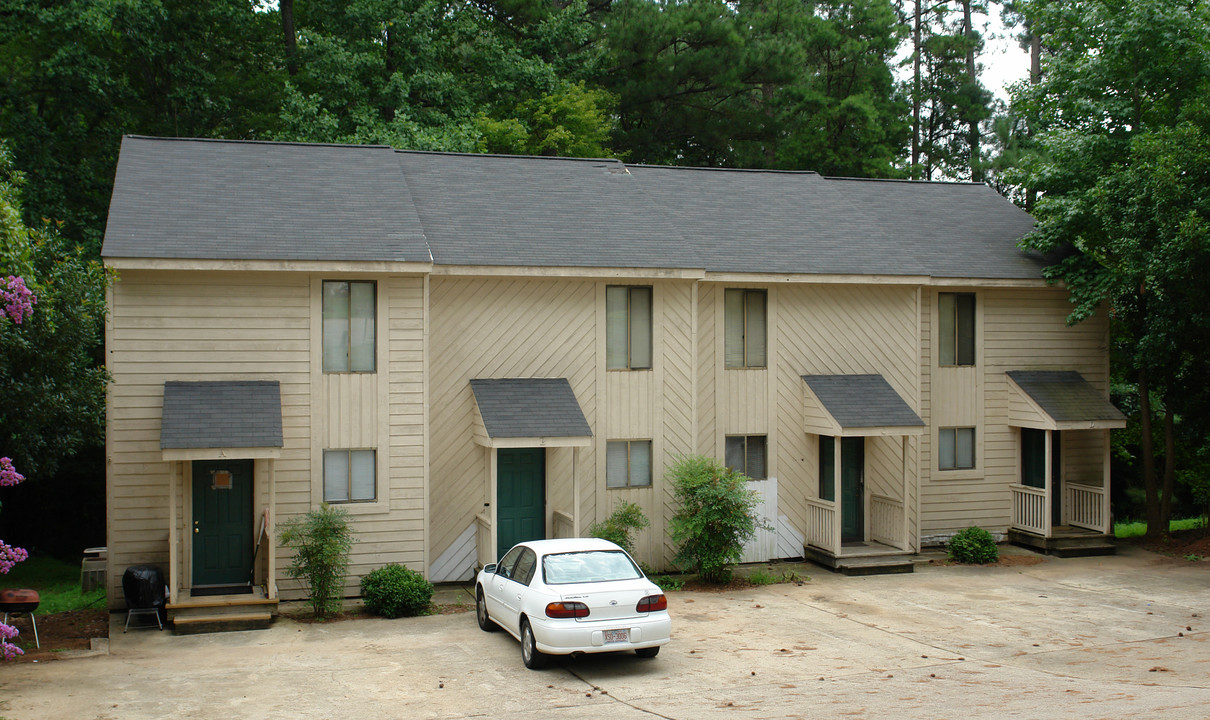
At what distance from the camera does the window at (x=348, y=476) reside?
50.7ft

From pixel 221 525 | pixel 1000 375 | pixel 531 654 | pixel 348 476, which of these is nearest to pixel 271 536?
pixel 221 525

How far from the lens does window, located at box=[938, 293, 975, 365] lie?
20062 millimetres

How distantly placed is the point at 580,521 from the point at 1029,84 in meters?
13.8

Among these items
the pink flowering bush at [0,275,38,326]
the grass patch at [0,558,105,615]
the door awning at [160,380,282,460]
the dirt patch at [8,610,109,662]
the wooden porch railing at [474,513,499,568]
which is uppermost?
the pink flowering bush at [0,275,38,326]

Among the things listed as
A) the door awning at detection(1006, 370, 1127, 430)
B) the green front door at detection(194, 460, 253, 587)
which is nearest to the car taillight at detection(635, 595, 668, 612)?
the green front door at detection(194, 460, 253, 587)

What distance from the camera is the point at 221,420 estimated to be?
14.1m

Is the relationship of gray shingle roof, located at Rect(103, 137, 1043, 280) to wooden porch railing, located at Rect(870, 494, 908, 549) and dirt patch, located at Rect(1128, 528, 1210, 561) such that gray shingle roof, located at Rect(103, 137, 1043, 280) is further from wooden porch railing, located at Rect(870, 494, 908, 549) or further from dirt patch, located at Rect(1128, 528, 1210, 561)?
dirt patch, located at Rect(1128, 528, 1210, 561)

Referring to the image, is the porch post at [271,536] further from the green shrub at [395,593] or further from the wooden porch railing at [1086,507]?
the wooden porch railing at [1086,507]

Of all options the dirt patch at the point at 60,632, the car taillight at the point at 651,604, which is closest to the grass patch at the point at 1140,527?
the car taillight at the point at 651,604

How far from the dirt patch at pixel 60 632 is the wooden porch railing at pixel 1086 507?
58.6 feet

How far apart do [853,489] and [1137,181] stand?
759 cm

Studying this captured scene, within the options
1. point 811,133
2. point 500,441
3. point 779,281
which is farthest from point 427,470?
point 811,133

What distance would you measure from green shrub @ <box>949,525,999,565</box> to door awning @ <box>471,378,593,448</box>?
7.72 meters

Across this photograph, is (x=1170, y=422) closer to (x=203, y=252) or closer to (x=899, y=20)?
(x=203, y=252)
